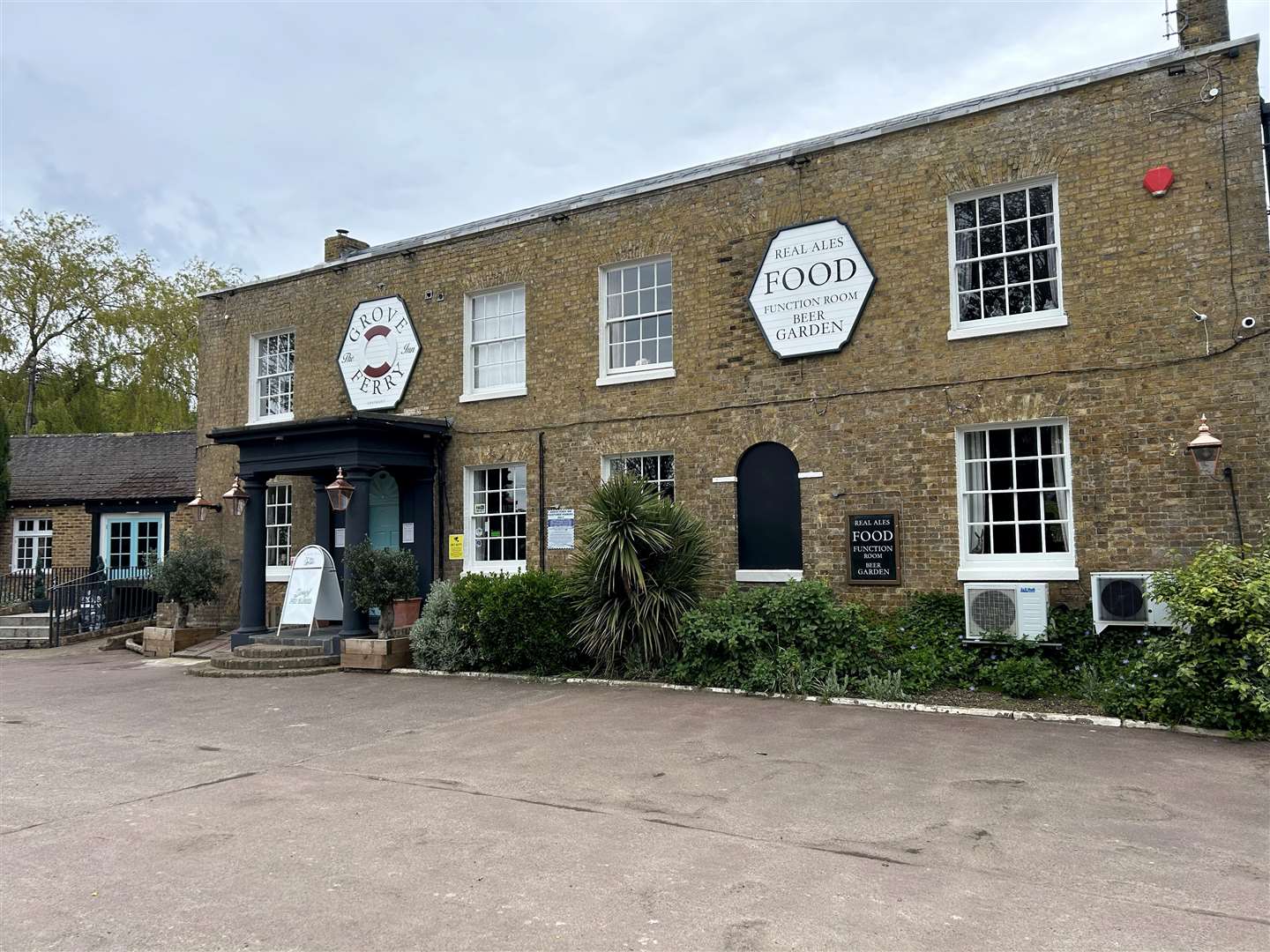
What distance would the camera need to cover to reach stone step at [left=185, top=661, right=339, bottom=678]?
13461 mm

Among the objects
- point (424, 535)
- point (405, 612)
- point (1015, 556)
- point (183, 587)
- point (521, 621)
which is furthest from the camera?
point (183, 587)

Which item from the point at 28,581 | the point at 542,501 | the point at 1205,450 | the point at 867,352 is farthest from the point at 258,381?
the point at 1205,450

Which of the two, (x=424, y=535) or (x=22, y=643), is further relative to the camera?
(x=22, y=643)

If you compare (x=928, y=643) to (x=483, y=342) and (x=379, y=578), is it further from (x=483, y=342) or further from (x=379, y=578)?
(x=483, y=342)

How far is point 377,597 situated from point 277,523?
5.07 meters

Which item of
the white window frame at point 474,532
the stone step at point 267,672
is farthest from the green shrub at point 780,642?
the stone step at point 267,672

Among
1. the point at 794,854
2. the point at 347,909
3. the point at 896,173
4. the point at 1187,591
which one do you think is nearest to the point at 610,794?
the point at 794,854

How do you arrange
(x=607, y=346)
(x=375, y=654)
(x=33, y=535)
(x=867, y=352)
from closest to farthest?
(x=867, y=352), (x=375, y=654), (x=607, y=346), (x=33, y=535)

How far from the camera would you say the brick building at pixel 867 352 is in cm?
1024

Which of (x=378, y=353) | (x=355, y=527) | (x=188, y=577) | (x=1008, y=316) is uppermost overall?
(x=378, y=353)

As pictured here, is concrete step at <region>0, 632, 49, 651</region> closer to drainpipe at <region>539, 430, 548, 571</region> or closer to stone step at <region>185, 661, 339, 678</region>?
stone step at <region>185, 661, 339, 678</region>

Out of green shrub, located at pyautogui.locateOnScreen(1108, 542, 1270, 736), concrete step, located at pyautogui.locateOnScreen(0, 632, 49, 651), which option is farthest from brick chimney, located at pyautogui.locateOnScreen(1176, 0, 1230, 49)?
concrete step, located at pyautogui.locateOnScreen(0, 632, 49, 651)

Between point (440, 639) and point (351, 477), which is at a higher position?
point (351, 477)

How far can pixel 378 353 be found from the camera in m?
16.6
